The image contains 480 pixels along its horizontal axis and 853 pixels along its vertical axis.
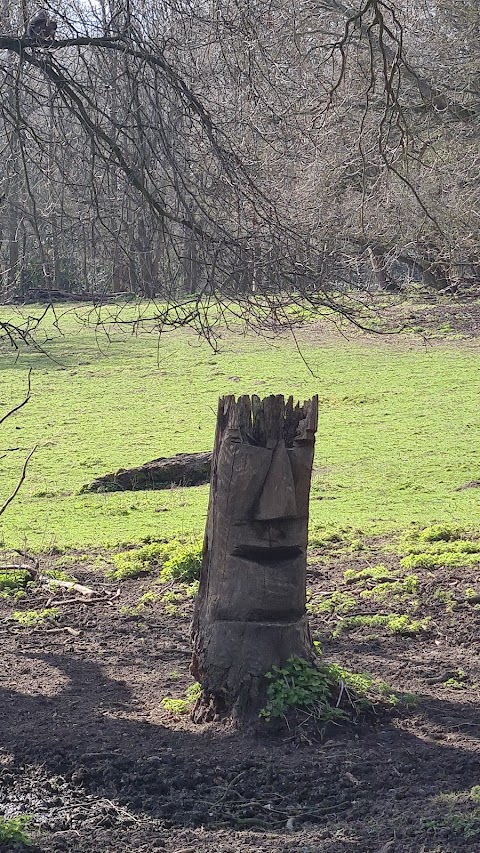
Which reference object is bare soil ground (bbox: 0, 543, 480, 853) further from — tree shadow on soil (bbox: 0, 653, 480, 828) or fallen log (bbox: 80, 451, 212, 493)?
fallen log (bbox: 80, 451, 212, 493)

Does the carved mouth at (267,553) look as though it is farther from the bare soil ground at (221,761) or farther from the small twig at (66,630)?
the small twig at (66,630)

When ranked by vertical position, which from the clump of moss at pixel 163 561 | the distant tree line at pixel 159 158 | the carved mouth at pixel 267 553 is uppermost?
the distant tree line at pixel 159 158

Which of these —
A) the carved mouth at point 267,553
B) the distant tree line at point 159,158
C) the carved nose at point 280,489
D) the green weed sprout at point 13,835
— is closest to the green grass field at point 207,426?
the distant tree line at point 159,158

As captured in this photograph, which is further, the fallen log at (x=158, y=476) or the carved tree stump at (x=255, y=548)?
the fallen log at (x=158, y=476)

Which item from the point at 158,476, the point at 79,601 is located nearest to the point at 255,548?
the point at 79,601

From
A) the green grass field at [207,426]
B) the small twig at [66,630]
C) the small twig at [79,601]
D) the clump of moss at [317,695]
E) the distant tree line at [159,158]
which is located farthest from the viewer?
the green grass field at [207,426]

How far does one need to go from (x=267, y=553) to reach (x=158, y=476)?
5.50 metres

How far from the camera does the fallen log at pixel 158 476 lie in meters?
9.85

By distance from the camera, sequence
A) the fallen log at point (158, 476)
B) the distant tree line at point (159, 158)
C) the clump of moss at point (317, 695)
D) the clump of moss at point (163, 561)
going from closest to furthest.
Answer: the clump of moss at point (317, 695) < the distant tree line at point (159, 158) < the clump of moss at point (163, 561) < the fallen log at point (158, 476)

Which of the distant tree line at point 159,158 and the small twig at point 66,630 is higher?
the distant tree line at point 159,158

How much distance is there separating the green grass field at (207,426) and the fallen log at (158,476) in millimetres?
263

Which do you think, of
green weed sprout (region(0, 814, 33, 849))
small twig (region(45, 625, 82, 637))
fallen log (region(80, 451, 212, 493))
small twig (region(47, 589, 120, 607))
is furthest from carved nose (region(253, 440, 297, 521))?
fallen log (region(80, 451, 212, 493))

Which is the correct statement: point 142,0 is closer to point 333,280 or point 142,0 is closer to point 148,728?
point 333,280

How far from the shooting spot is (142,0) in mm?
4812
